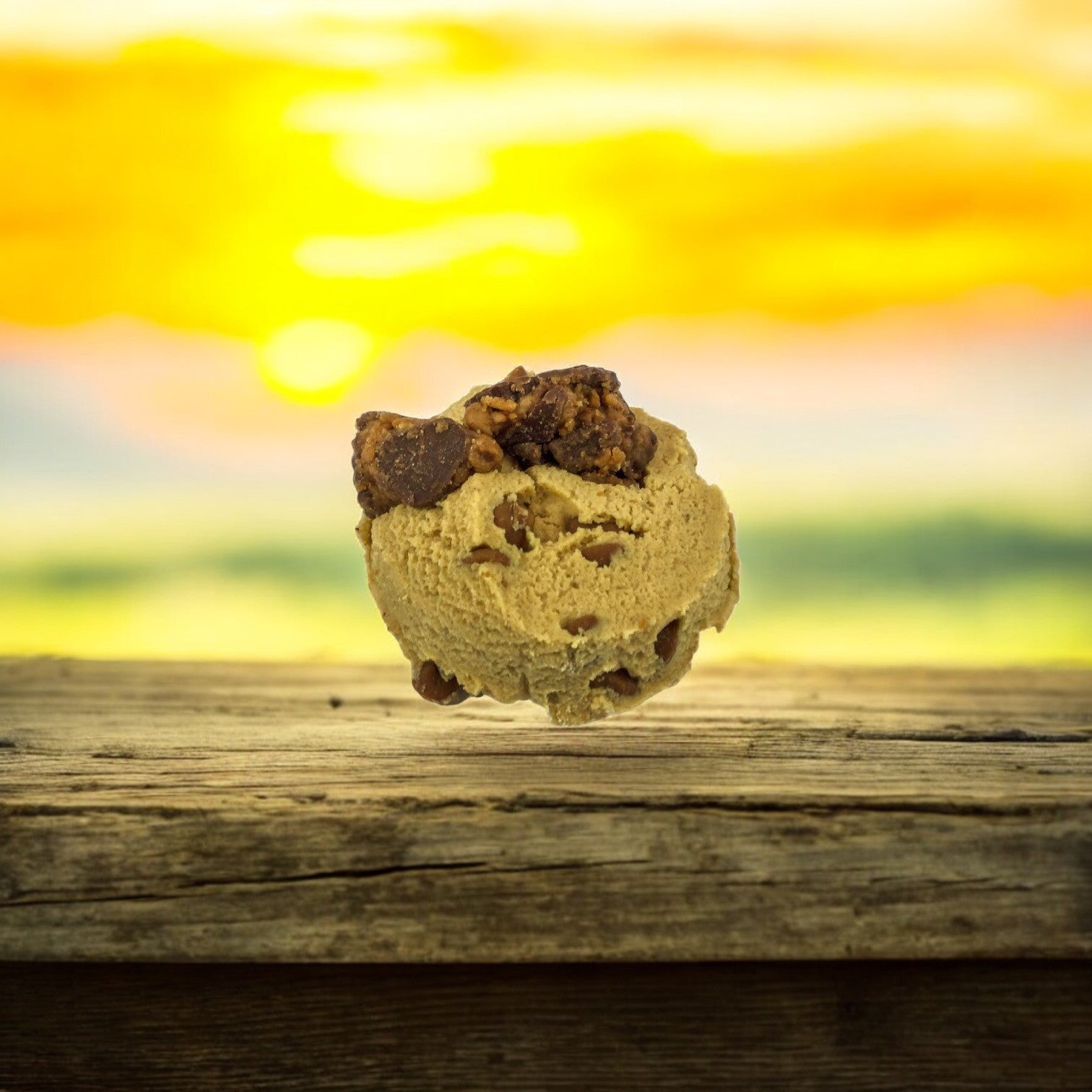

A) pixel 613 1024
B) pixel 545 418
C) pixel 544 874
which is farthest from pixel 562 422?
pixel 613 1024

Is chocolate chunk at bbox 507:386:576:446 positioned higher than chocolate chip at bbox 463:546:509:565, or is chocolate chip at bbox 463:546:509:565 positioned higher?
chocolate chunk at bbox 507:386:576:446

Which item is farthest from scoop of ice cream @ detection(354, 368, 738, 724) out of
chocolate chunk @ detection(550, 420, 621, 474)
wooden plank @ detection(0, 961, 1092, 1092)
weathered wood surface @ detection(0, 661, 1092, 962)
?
wooden plank @ detection(0, 961, 1092, 1092)

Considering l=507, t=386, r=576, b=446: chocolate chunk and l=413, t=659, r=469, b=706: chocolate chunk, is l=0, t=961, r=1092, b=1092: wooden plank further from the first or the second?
l=507, t=386, r=576, b=446: chocolate chunk

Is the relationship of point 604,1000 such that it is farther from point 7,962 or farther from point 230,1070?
point 7,962

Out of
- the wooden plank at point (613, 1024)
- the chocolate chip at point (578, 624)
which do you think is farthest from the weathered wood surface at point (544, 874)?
the chocolate chip at point (578, 624)

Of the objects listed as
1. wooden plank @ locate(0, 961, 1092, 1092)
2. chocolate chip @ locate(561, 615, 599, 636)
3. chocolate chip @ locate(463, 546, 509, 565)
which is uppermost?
chocolate chip @ locate(463, 546, 509, 565)

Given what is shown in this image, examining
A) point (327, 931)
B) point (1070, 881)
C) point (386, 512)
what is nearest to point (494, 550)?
point (386, 512)

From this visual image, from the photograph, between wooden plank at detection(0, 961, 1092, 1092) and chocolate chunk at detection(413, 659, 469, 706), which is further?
chocolate chunk at detection(413, 659, 469, 706)
